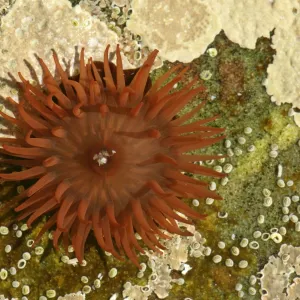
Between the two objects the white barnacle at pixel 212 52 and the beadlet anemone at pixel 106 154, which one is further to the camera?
the white barnacle at pixel 212 52

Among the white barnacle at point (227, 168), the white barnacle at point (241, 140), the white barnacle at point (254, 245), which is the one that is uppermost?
the white barnacle at point (241, 140)

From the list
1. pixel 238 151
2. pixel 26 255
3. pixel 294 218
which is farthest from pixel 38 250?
pixel 294 218

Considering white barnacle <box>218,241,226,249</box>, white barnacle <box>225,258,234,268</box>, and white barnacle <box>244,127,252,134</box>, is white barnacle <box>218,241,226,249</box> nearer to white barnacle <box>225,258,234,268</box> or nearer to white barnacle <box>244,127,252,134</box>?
white barnacle <box>225,258,234,268</box>

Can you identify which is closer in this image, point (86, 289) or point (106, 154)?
point (106, 154)

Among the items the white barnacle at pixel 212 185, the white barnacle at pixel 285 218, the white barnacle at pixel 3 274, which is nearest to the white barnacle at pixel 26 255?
the white barnacle at pixel 3 274

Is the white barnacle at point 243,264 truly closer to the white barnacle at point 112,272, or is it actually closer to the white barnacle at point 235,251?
the white barnacle at point 235,251

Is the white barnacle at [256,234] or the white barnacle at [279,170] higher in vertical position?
the white barnacle at [279,170]

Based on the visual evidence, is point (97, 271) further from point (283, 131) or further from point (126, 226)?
point (283, 131)

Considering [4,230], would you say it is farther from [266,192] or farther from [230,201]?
[266,192]

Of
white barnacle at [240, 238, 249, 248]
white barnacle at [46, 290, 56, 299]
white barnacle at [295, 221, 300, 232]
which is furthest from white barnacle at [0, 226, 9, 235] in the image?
white barnacle at [295, 221, 300, 232]
